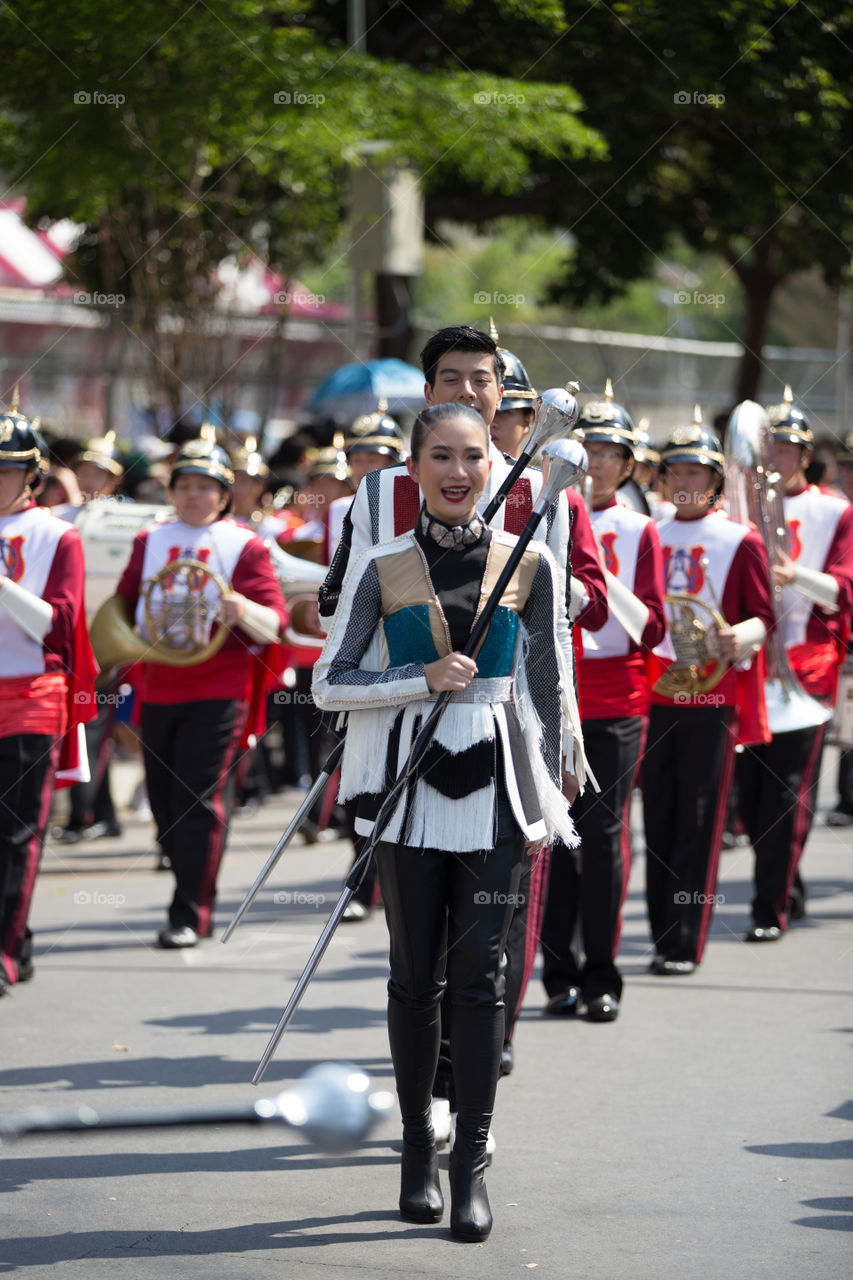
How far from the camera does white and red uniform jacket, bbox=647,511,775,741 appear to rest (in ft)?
25.6

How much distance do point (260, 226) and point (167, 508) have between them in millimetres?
8781

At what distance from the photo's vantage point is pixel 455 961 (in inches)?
181

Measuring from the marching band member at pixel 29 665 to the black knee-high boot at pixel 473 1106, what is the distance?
2.98 metres

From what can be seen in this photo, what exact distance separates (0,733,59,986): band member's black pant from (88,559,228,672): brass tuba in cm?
107

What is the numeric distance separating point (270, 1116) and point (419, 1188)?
1042 millimetres

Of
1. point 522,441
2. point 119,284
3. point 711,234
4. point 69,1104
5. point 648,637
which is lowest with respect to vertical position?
point 69,1104

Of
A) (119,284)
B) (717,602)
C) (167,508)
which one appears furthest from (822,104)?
(717,602)

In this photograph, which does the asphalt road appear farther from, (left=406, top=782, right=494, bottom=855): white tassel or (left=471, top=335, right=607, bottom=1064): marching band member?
(left=406, top=782, right=494, bottom=855): white tassel

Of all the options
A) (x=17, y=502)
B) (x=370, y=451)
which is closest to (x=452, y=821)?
(x=17, y=502)

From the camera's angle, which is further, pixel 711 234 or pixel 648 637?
pixel 711 234

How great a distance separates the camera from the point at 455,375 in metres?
4.90

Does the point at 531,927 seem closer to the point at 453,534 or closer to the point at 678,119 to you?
the point at 453,534

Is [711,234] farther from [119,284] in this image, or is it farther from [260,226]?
[119,284]

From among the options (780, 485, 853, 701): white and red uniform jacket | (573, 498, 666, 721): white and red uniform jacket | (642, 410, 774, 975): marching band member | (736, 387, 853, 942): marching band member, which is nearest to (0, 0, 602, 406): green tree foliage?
(736, 387, 853, 942): marching band member
